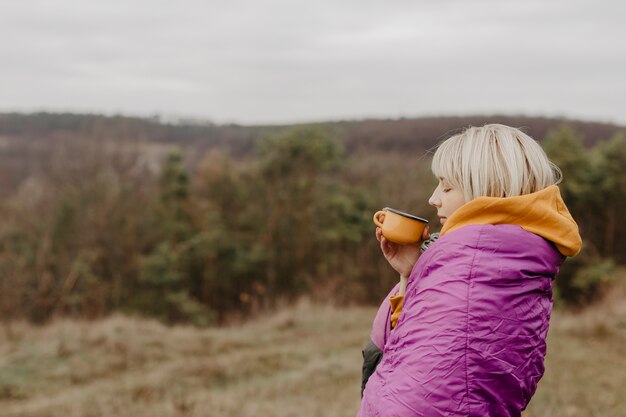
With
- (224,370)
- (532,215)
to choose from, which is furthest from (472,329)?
(224,370)

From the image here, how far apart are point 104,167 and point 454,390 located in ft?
65.3

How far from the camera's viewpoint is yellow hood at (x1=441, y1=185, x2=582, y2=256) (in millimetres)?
1485

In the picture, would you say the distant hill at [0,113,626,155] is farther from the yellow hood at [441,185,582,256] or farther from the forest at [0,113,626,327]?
the yellow hood at [441,185,582,256]

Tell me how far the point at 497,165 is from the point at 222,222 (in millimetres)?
21121

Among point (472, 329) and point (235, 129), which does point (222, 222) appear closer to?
point (472, 329)

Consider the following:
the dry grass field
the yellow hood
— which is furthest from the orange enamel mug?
the dry grass field

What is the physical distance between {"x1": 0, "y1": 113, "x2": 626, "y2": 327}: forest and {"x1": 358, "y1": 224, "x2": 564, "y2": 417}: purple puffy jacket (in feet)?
50.6

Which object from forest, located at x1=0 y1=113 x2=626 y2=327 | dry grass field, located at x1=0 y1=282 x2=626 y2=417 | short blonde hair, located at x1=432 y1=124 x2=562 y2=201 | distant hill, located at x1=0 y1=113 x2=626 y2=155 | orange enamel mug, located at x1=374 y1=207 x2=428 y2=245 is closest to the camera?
short blonde hair, located at x1=432 y1=124 x2=562 y2=201

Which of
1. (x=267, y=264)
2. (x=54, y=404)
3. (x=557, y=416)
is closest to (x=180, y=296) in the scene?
(x=267, y=264)

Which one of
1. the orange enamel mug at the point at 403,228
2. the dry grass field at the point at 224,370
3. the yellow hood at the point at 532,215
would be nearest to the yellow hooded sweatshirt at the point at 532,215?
the yellow hood at the point at 532,215

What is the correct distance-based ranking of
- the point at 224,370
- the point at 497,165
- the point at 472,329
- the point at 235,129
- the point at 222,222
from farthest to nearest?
the point at 235,129 < the point at 222,222 < the point at 224,370 < the point at 497,165 < the point at 472,329

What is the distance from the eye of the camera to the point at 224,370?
7219mm

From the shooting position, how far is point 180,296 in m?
20.6

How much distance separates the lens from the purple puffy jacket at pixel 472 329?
1427 millimetres
